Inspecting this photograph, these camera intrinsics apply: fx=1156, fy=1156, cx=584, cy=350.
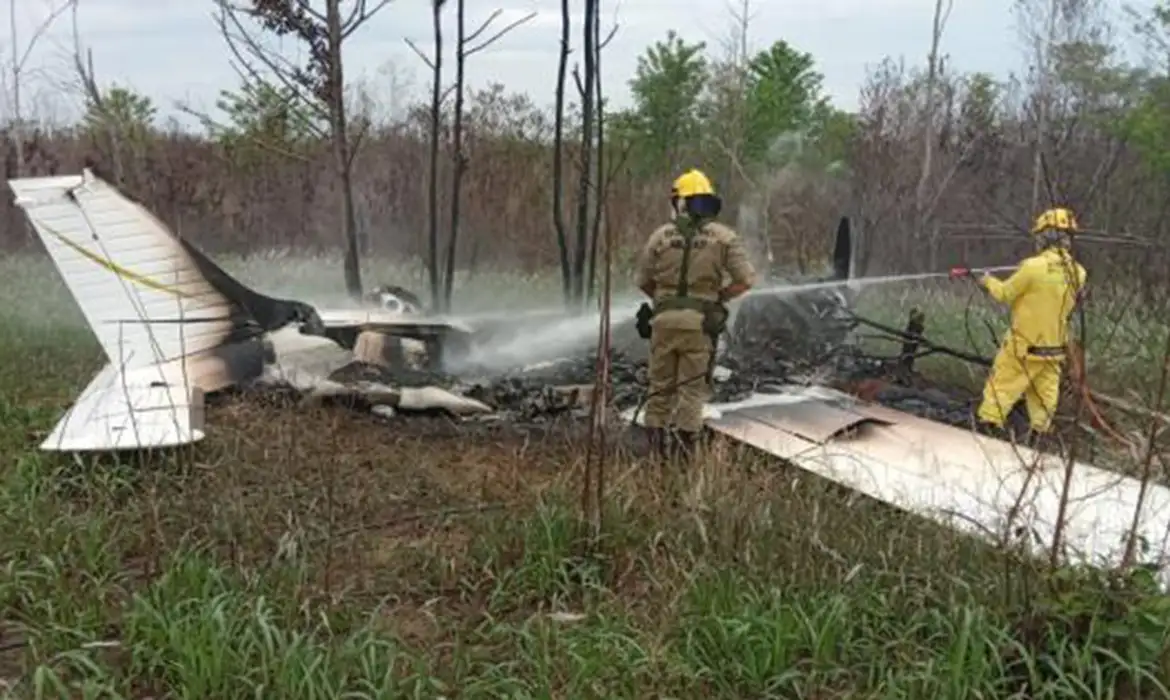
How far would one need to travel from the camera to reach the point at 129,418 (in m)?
5.80

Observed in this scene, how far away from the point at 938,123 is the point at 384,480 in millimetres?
16227

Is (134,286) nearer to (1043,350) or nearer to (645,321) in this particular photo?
(645,321)

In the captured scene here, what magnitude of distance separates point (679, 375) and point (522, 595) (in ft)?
8.97

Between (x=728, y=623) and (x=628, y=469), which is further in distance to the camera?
(x=628, y=469)

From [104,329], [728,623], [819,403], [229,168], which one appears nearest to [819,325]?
[819,403]

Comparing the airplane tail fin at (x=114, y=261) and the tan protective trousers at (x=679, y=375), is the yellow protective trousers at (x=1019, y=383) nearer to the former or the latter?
the tan protective trousers at (x=679, y=375)

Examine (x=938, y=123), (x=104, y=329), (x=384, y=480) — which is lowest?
(x=384, y=480)

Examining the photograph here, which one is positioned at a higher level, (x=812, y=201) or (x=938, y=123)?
(x=938, y=123)

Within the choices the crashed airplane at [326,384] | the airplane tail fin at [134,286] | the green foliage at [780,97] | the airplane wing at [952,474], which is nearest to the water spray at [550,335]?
the crashed airplane at [326,384]

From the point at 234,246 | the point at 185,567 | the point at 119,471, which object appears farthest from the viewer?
the point at 234,246

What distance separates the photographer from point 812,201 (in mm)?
15805

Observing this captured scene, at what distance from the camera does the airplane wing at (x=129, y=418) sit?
219 inches

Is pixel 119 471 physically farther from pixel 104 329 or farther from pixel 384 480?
pixel 104 329

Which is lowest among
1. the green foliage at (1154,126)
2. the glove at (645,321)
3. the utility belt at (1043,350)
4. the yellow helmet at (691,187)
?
the utility belt at (1043,350)
